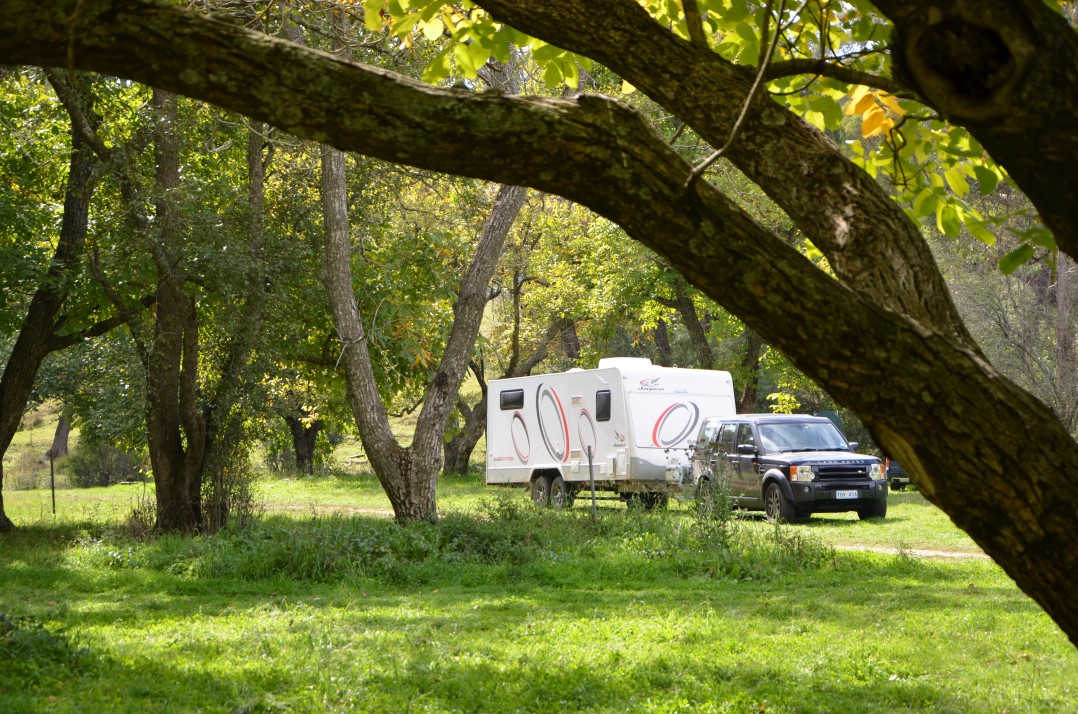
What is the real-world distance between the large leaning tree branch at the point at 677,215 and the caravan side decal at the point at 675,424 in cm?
1898

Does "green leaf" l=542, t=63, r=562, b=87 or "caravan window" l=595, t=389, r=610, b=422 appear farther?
"caravan window" l=595, t=389, r=610, b=422

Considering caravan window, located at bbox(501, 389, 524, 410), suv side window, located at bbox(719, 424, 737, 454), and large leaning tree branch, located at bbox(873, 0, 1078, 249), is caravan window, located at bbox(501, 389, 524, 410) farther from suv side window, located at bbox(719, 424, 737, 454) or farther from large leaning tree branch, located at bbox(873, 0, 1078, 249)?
large leaning tree branch, located at bbox(873, 0, 1078, 249)

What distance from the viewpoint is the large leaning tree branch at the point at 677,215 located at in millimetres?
2578

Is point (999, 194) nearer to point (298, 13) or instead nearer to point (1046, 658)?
point (298, 13)

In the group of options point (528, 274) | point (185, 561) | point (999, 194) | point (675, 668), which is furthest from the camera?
point (528, 274)

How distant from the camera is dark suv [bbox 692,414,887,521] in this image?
742 inches

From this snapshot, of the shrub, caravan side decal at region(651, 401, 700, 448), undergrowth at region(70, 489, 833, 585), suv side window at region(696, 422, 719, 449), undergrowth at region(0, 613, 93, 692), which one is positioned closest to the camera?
undergrowth at region(0, 613, 93, 692)

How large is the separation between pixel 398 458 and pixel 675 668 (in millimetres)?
8277

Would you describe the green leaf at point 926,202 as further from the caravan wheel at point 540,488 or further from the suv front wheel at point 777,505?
the caravan wheel at point 540,488

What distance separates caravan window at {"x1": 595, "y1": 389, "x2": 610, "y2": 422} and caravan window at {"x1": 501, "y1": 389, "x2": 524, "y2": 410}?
2.95 meters

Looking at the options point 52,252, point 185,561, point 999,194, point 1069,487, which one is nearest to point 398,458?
point 185,561

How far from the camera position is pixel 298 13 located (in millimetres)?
14516

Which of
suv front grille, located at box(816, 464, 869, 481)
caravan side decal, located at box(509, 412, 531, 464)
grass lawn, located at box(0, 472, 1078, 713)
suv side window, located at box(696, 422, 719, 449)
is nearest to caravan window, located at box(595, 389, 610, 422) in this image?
suv side window, located at box(696, 422, 719, 449)

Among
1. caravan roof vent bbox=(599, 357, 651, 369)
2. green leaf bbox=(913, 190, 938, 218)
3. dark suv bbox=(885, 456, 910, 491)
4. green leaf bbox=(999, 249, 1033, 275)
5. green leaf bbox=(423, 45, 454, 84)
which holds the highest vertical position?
green leaf bbox=(423, 45, 454, 84)
